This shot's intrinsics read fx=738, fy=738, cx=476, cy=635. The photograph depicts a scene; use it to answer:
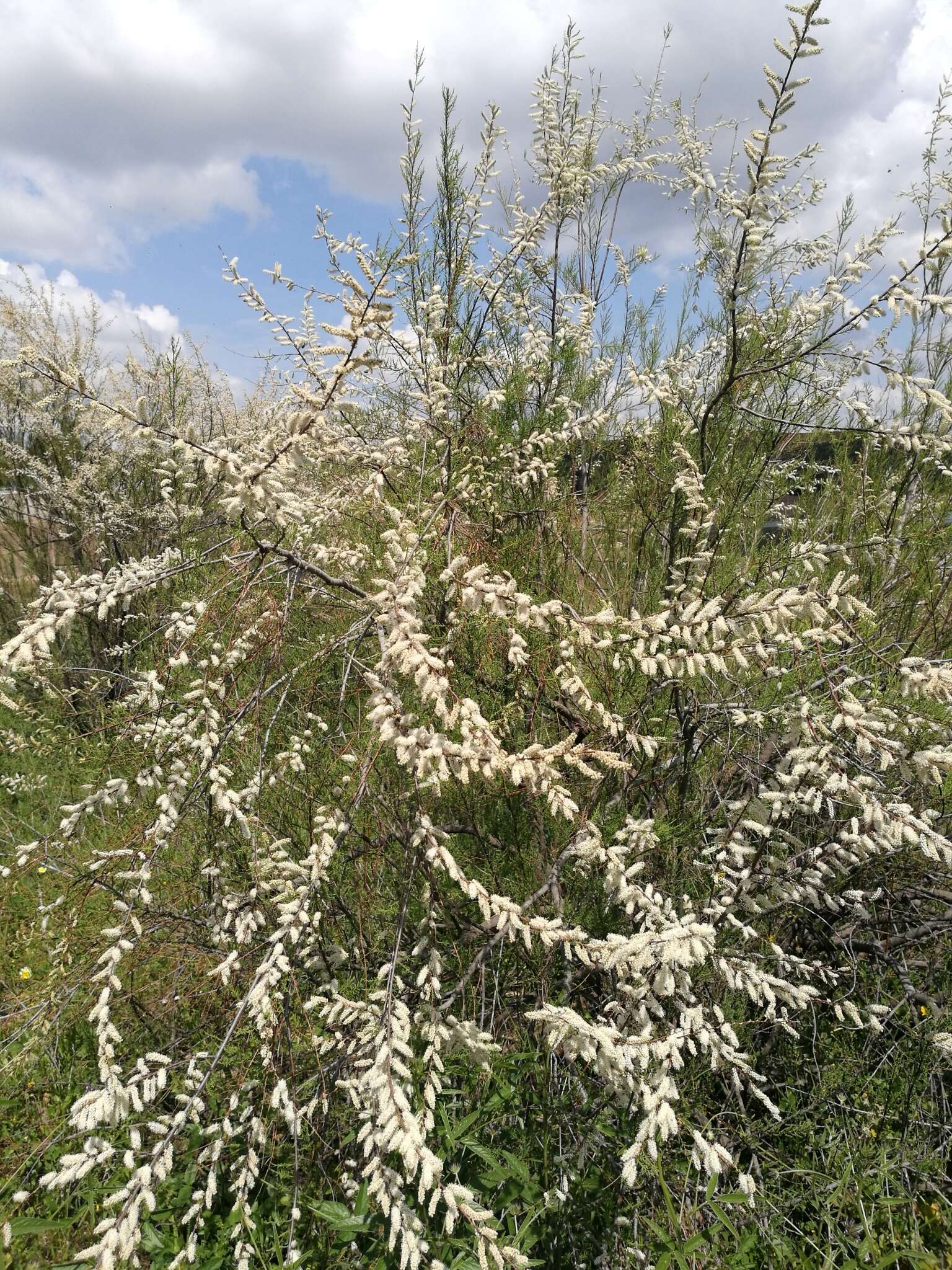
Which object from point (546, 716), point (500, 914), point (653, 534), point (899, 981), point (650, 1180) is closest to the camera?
point (500, 914)

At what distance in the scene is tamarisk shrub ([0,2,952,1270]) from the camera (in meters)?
1.57

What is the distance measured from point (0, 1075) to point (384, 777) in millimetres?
1560

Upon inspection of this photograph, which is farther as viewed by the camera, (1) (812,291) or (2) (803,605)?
(1) (812,291)

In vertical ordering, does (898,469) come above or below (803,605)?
above

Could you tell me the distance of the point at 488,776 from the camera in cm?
139

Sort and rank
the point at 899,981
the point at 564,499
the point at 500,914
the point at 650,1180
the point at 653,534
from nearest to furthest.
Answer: the point at 500,914, the point at 650,1180, the point at 899,981, the point at 564,499, the point at 653,534

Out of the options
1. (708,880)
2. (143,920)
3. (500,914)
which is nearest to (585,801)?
(708,880)

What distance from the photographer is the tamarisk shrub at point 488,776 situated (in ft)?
5.15

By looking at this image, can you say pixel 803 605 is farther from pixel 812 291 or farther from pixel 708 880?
pixel 812 291

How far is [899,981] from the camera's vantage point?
228 cm

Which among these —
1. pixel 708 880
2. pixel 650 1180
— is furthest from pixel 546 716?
pixel 650 1180

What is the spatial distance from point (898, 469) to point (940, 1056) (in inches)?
97.6

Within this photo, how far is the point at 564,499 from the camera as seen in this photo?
315cm

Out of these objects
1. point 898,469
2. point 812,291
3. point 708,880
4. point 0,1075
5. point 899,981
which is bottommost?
point 0,1075
